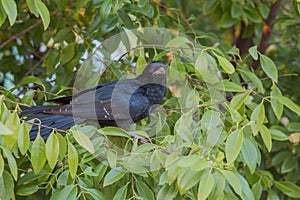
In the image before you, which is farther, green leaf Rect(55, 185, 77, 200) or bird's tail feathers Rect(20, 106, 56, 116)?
bird's tail feathers Rect(20, 106, 56, 116)

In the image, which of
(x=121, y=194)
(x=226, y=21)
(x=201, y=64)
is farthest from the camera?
(x=226, y=21)

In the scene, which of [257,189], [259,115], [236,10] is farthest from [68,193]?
[236,10]

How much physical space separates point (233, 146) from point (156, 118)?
1.95 ft

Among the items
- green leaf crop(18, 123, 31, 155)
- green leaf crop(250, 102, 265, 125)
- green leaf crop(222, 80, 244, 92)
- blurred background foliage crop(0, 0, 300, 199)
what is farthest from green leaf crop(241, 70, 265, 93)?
green leaf crop(18, 123, 31, 155)

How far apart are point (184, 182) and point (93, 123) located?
0.66 meters

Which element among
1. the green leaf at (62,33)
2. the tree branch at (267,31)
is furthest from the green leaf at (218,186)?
the tree branch at (267,31)

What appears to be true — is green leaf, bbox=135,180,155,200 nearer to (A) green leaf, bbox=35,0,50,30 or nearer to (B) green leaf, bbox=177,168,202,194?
(B) green leaf, bbox=177,168,202,194

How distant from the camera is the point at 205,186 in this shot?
127cm

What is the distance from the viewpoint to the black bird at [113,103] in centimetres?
176

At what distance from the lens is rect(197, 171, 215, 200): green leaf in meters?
1.26

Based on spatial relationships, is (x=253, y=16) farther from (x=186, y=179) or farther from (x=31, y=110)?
(x=186, y=179)

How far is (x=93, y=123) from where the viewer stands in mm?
1896

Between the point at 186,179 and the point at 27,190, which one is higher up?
the point at 186,179

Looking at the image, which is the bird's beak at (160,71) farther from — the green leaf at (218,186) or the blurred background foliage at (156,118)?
the green leaf at (218,186)
